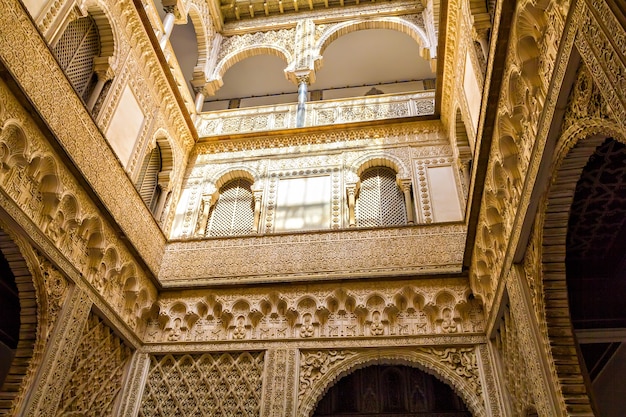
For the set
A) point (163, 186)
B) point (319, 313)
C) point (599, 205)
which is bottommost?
point (599, 205)

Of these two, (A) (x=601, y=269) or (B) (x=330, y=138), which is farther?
(B) (x=330, y=138)

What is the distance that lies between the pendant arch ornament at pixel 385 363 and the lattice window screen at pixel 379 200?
5.76 ft

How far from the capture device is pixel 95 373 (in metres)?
4.71

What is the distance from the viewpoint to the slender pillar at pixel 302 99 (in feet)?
24.0

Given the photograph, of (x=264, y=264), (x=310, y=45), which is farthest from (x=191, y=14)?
(x=264, y=264)

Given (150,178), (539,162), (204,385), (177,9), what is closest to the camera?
(539,162)

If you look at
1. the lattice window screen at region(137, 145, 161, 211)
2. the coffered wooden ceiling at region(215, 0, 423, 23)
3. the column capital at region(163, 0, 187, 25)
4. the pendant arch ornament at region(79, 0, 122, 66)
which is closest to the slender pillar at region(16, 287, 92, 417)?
the lattice window screen at region(137, 145, 161, 211)

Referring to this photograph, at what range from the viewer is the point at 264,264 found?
5617 mm

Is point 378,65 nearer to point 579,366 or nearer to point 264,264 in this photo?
point 264,264

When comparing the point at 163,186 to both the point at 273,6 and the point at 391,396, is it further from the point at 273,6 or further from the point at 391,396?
the point at 273,6

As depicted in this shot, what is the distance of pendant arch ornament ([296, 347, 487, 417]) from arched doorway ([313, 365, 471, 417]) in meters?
1.35

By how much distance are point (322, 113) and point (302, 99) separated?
0.40m

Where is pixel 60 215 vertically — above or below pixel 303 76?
below

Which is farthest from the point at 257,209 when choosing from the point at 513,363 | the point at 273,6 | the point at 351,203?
the point at 273,6
